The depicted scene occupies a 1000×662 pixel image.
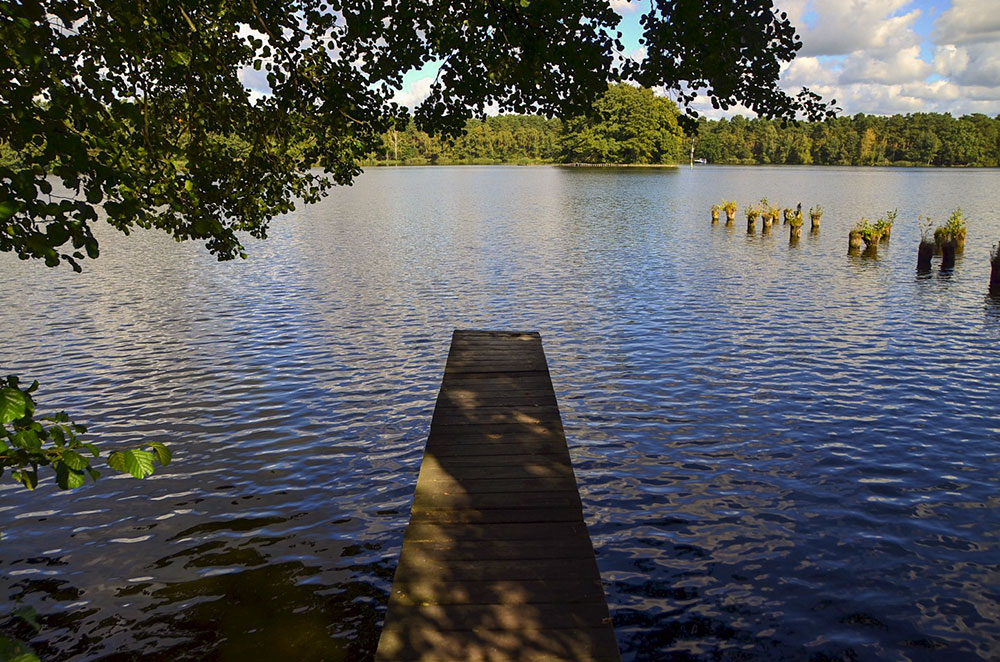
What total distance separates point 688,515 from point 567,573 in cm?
436

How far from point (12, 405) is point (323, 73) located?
7.25 meters

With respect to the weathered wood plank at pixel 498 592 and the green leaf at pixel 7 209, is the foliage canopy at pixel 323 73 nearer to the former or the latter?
the green leaf at pixel 7 209

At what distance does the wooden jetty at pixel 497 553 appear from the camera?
5.63m

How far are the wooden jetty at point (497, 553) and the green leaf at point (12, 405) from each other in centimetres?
326

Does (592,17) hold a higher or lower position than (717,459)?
higher

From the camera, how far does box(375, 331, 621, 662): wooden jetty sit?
5633mm

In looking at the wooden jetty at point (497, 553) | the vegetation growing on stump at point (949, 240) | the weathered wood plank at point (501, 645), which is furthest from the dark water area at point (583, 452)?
the weathered wood plank at point (501, 645)

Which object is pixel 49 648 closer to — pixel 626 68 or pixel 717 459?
pixel 626 68

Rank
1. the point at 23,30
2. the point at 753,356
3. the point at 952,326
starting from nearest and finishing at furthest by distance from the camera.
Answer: the point at 23,30 < the point at 753,356 < the point at 952,326

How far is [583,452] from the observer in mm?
12703

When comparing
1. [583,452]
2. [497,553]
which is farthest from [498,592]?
[583,452]

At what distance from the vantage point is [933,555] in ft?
30.4

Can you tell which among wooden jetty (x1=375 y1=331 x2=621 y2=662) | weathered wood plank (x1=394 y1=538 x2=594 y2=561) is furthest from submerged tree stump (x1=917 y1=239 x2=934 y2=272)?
weathered wood plank (x1=394 y1=538 x2=594 y2=561)

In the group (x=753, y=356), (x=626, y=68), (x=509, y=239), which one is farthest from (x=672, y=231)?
(x=626, y=68)
